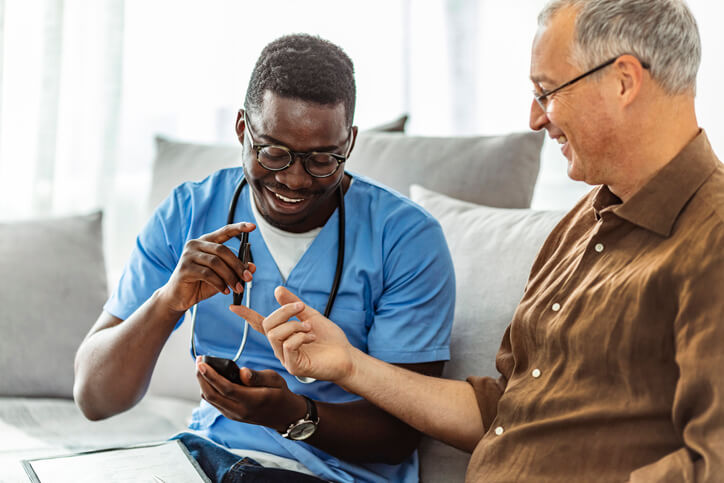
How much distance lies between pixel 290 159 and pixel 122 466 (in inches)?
22.4

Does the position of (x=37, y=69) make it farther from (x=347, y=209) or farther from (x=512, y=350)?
(x=512, y=350)

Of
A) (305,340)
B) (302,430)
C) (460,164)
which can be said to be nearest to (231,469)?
(302,430)

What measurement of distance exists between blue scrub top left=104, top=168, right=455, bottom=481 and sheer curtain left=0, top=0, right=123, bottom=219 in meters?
1.20

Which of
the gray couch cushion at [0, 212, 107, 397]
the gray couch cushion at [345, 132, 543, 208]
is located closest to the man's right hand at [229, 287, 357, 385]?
the gray couch cushion at [345, 132, 543, 208]

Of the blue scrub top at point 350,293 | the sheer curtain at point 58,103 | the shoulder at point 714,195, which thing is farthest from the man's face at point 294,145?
the sheer curtain at point 58,103

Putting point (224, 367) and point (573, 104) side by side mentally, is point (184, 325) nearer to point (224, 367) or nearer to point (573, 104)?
point (224, 367)

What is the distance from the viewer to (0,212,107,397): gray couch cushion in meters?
1.90

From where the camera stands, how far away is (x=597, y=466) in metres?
Answer: 1.05

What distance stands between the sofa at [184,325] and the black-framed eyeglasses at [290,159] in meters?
0.40

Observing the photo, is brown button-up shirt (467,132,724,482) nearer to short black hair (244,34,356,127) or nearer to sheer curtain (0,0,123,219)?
short black hair (244,34,356,127)

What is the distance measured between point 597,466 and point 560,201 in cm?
128

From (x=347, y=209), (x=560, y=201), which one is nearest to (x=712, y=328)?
(x=347, y=209)

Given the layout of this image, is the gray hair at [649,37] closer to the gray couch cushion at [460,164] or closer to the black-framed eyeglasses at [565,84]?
the black-framed eyeglasses at [565,84]

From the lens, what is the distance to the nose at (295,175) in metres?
1.29
